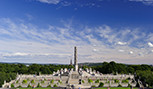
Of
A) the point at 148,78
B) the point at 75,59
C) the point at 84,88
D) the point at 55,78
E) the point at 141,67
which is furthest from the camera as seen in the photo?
the point at 141,67

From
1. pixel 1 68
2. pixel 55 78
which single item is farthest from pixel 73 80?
pixel 1 68

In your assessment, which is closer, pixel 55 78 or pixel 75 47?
pixel 55 78

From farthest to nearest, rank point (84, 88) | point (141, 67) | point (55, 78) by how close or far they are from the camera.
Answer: point (141, 67) → point (55, 78) → point (84, 88)

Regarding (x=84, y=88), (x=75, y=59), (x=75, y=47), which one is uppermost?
(x=75, y=47)

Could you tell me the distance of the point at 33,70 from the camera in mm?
70938

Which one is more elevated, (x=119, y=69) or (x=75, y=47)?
(x=75, y=47)

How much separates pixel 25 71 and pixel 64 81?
3043 cm

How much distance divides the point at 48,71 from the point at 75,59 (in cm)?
1639

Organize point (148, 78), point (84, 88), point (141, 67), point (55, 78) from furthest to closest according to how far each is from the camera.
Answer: point (141, 67) → point (55, 78) → point (148, 78) → point (84, 88)

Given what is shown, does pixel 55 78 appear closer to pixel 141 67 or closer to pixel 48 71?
pixel 48 71

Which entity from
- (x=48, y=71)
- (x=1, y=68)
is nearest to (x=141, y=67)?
(x=48, y=71)

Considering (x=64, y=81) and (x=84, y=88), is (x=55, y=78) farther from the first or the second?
(x=84, y=88)

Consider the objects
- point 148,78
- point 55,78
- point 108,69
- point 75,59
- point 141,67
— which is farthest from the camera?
point 141,67

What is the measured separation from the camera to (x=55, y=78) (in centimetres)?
4709
